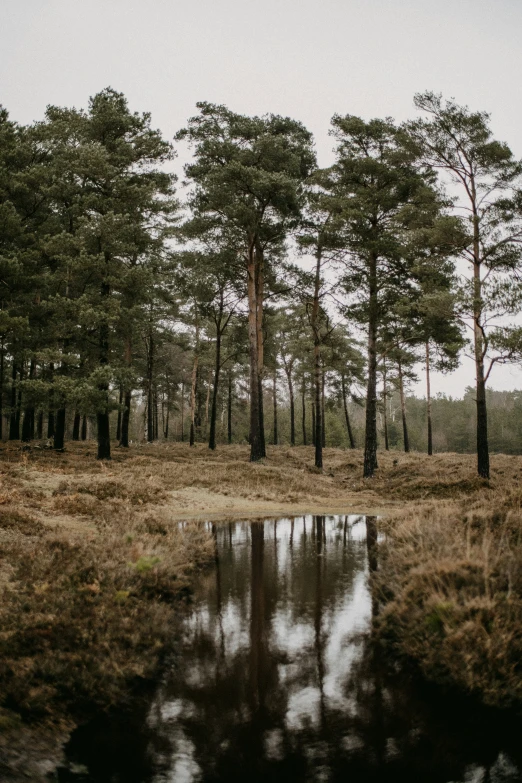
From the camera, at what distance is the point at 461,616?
4797mm

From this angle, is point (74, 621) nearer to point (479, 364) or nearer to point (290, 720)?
point (290, 720)

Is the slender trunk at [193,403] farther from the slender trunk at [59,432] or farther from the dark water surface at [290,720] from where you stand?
the dark water surface at [290,720]

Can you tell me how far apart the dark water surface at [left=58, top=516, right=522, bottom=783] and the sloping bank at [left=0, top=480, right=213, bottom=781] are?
0.29 metres

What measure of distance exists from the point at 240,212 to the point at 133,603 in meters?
18.4

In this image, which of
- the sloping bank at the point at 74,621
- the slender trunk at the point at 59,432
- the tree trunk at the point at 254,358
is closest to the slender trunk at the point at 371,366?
the tree trunk at the point at 254,358

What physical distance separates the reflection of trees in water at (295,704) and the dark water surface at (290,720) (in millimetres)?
11

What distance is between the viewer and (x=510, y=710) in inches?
162

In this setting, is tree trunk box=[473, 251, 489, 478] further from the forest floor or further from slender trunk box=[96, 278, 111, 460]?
slender trunk box=[96, 278, 111, 460]

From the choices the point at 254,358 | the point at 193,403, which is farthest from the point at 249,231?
the point at 193,403

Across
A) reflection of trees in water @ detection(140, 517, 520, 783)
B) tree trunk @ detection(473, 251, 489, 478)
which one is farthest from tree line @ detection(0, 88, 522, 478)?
reflection of trees in water @ detection(140, 517, 520, 783)

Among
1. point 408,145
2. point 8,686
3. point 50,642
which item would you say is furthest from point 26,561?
point 408,145

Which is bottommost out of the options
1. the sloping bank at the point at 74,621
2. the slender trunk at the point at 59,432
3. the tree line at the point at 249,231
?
the sloping bank at the point at 74,621

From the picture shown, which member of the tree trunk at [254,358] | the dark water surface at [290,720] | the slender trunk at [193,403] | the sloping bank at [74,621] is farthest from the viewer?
the slender trunk at [193,403]

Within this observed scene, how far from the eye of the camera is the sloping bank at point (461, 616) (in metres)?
4.33
